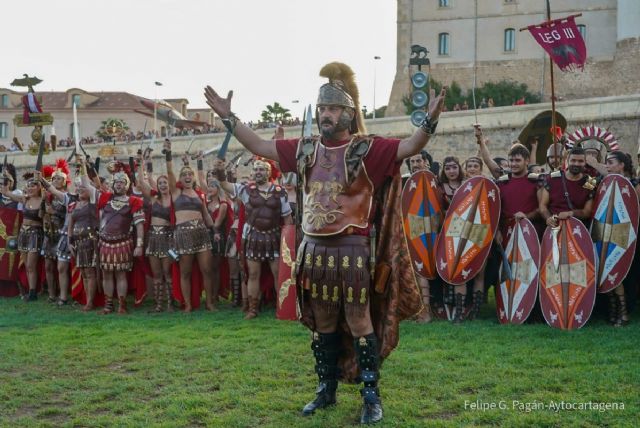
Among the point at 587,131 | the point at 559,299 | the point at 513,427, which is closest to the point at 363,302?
the point at 513,427

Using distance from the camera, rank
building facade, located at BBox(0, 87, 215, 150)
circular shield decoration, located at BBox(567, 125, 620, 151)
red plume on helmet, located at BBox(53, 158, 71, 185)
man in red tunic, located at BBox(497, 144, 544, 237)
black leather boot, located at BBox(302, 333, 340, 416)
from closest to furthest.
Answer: black leather boot, located at BBox(302, 333, 340, 416) < man in red tunic, located at BBox(497, 144, 544, 237) < circular shield decoration, located at BBox(567, 125, 620, 151) < red plume on helmet, located at BBox(53, 158, 71, 185) < building facade, located at BBox(0, 87, 215, 150)

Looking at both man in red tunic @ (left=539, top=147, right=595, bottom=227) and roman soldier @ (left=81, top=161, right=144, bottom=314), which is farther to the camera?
roman soldier @ (left=81, top=161, right=144, bottom=314)

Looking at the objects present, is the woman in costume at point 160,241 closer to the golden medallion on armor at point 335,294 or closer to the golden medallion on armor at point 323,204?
the golden medallion on armor at point 323,204

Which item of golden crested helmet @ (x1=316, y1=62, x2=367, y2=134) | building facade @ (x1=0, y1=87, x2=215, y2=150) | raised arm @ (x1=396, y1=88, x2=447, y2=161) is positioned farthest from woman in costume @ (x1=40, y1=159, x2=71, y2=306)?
building facade @ (x1=0, y1=87, x2=215, y2=150)

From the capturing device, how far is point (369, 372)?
A: 4562 mm

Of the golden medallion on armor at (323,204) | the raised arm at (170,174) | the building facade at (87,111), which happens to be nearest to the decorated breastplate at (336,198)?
the golden medallion on armor at (323,204)

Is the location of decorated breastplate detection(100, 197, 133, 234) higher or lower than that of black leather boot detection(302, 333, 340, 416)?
higher

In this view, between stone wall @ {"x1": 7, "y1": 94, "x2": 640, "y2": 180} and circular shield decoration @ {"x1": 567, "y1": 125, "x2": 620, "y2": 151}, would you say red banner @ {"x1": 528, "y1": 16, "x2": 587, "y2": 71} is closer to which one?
circular shield decoration @ {"x1": 567, "y1": 125, "x2": 620, "y2": 151}

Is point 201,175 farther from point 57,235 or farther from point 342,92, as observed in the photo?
point 342,92

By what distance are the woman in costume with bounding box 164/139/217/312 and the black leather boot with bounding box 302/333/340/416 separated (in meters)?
4.65

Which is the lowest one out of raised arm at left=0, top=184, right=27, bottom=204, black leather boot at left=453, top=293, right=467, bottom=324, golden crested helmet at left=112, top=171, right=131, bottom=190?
black leather boot at left=453, top=293, right=467, bottom=324

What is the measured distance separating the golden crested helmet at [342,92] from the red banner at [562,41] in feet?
16.6

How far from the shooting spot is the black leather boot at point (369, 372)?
14.8ft

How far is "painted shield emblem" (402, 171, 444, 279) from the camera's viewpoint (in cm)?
798
